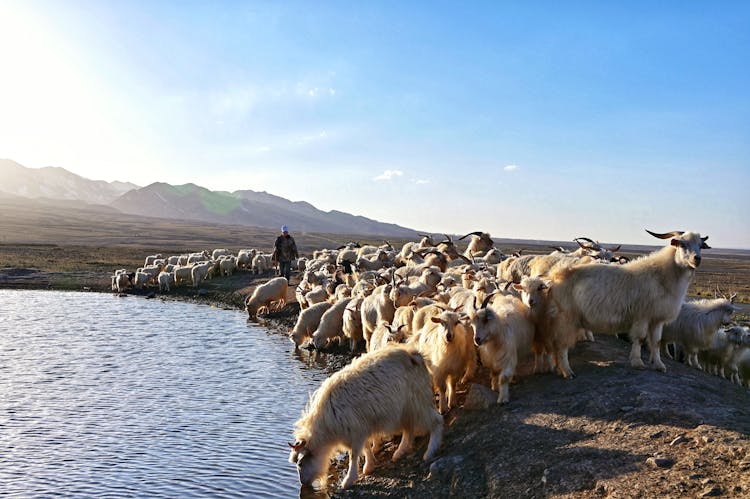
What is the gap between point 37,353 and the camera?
16281mm

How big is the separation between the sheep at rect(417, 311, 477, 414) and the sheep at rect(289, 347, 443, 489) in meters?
0.73

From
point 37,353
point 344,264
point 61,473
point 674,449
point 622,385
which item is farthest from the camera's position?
point 344,264

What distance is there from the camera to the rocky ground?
18.8 feet

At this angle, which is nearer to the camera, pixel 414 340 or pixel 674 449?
pixel 674 449

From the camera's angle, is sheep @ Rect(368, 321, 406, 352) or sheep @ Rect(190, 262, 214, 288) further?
sheep @ Rect(190, 262, 214, 288)

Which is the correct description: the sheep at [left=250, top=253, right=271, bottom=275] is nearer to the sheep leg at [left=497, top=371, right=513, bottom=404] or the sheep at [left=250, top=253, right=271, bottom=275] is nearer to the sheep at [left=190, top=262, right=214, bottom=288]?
the sheep at [left=190, top=262, right=214, bottom=288]

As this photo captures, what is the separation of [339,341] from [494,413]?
9.07 metres

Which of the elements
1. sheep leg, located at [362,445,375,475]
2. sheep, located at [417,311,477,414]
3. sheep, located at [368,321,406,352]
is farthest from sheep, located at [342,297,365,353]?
sheep leg, located at [362,445,375,475]

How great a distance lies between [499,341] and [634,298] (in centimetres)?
230

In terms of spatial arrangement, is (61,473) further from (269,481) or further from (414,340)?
(414,340)

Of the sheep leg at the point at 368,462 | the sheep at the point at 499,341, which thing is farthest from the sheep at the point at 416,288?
the sheep leg at the point at 368,462

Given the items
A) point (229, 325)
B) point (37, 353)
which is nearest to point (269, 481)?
point (37, 353)

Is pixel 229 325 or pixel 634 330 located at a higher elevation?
pixel 634 330

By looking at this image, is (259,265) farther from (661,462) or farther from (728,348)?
(661,462)
